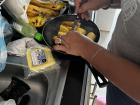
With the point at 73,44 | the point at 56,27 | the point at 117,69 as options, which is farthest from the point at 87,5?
the point at 117,69

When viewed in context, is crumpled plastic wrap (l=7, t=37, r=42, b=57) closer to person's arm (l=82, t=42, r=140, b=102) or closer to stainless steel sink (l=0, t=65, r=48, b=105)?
stainless steel sink (l=0, t=65, r=48, b=105)

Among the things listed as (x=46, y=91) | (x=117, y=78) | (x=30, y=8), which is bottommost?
(x=46, y=91)

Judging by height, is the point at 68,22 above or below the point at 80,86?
above

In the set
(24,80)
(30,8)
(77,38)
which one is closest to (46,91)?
(24,80)

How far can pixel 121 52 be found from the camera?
0.79m

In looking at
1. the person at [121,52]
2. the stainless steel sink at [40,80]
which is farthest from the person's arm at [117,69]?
the stainless steel sink at [40,80]

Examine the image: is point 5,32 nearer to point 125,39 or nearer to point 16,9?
point 16,9

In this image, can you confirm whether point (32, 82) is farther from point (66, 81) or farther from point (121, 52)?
point (121, 52)

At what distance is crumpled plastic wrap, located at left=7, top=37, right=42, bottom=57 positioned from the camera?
0.82 meters

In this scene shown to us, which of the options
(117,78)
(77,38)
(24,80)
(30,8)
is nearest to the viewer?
(117,78)

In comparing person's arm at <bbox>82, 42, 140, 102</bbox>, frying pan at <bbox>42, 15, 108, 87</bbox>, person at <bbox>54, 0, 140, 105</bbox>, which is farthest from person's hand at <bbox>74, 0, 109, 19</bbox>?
person's arm at <bbox>82, 42, 140, 102</bbox>

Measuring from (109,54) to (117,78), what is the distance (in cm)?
7

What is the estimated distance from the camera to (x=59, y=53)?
0.80m

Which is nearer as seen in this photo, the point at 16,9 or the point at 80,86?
the point at 80,86
